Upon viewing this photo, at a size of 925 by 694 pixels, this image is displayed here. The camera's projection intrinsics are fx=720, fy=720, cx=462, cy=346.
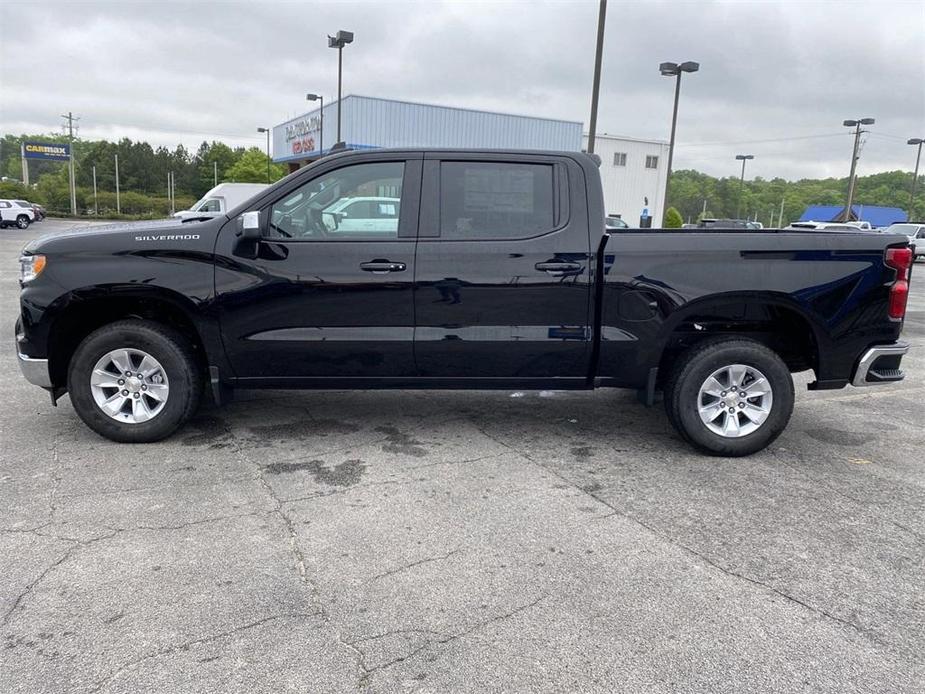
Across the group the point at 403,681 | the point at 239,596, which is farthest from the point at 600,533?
the point at 239,596

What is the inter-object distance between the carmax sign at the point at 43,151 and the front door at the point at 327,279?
95.1 m

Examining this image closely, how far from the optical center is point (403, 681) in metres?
2.47

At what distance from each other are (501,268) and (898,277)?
258 centimetres

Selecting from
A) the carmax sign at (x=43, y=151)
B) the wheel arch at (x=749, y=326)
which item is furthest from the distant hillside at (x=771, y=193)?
the wheel arch at (x=749, y=326)

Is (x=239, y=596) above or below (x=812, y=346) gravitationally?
below

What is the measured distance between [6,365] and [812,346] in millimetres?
7126

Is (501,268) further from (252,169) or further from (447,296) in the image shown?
(252,169)

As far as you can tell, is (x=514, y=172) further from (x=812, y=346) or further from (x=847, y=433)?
(x=847, y=433)

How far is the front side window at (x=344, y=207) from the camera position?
4609 millimetres

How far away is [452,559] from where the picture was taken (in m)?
3.34

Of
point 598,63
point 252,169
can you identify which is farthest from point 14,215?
point 252,169

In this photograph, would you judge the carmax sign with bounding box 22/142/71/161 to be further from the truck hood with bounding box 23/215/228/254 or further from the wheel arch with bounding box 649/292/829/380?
the wheel arch with bounding box 649/292/829/380

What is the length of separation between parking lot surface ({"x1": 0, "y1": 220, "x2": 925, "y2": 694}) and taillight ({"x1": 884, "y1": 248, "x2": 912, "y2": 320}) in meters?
1.03

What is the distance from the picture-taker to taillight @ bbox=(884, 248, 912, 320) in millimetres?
4629
